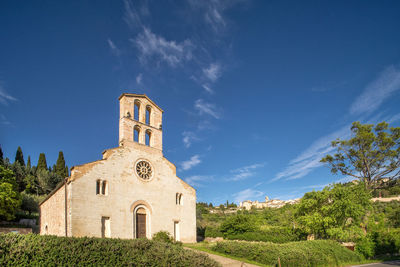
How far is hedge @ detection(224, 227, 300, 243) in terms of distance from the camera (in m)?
22.8

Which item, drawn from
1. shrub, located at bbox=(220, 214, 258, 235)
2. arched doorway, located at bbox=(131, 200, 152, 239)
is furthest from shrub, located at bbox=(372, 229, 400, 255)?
arched doorway, located at bbox=(131, 200, 152, 239)

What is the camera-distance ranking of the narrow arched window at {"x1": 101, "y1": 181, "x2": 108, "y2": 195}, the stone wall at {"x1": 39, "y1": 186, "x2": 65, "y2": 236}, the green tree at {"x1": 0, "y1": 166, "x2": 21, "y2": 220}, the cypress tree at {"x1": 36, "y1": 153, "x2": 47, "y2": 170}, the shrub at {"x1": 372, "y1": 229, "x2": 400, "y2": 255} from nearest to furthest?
the stone wall at {"x1": 39, "y1": 186, "x2": 65, "y2": 236} → the narrow arched window at {"x1": 101, "y1": 181, "x2": 108, "y2": 195} → the shrub at {"x1": 372, "y1": 229, "x2": 400, "y2": 255} → the green tree at {"x1": 0, "y1": 166, "x2": 21, "y2": 220} → the cypress tree at {"x1": 36, "y1": 153, "x2": 47, "y2": 170}

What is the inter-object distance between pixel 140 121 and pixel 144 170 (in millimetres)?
4691

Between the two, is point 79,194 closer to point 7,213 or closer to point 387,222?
point 7,213

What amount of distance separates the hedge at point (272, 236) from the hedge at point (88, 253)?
14.3m

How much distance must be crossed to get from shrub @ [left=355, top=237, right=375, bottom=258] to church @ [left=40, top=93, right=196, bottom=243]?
1484 cm

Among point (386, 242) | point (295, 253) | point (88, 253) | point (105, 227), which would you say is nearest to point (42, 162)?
point (105, 227)

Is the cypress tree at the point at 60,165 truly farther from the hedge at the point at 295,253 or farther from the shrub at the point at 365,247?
the shrub at the point at 365,247

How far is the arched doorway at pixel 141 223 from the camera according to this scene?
21.5 m

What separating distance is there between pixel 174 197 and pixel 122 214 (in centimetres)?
605

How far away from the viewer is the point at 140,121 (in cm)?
2397

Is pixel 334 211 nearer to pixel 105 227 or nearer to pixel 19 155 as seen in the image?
pixel 105 227

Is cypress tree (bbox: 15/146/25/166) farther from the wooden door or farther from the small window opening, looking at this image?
the small window opening

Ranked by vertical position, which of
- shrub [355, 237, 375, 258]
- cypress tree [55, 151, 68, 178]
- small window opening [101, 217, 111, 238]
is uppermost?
cypress tree [55, 151, 68, 178]
